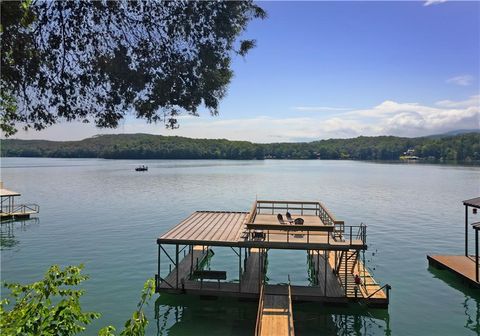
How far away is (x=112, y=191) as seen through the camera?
6975 centimetres

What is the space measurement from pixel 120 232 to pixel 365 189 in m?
49.8

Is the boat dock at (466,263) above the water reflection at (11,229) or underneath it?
above

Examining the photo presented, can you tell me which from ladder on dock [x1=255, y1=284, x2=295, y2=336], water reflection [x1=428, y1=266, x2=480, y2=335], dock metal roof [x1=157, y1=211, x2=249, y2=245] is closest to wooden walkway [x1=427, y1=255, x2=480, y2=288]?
water reflection [x1=428, y1=266, x2=480, y2=335]

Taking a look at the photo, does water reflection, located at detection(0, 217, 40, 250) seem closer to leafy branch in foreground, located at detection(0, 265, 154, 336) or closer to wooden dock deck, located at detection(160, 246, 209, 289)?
wooden dock deck, located at detection(160, 246, 209, 289)

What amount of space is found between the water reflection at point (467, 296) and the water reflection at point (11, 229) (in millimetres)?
32176

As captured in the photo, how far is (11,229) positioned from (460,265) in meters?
39.5

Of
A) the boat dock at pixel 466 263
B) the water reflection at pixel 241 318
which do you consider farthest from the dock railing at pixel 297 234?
the boat dock at pixel 466 263

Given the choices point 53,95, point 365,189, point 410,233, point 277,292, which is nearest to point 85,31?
point 53,95

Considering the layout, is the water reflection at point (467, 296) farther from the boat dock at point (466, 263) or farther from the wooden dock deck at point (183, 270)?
the wooden dock deck at point (183, 270)

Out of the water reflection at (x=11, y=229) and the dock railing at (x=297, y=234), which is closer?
the dock railing at (x=297, y=234)

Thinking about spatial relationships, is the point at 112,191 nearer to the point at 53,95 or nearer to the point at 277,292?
the point at 277,292

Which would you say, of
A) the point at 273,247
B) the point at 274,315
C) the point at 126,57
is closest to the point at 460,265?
the point at 273,247

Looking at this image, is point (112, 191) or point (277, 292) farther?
point (112, 191)

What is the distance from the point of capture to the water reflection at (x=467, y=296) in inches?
740
